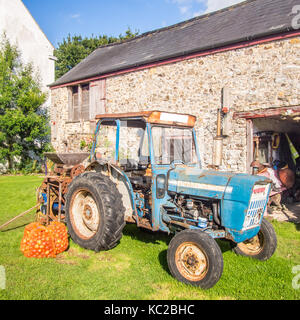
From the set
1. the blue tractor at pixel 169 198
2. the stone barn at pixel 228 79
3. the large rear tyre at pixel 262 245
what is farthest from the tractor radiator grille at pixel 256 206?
the stone barn at pixel 228 79

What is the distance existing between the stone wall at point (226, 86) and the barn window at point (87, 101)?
1.59 metres

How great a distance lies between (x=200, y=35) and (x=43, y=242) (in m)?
8.84

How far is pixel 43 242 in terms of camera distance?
13.6 ft

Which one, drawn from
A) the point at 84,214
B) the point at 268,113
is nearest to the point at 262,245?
the point at 84,214

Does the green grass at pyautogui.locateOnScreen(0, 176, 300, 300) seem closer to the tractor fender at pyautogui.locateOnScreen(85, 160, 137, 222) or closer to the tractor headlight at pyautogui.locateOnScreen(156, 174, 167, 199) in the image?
the tractor fender at pyautogui.locateOnScreen(85, 160, 137, 222)

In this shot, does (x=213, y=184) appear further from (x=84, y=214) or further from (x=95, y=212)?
(x=84, y=214)

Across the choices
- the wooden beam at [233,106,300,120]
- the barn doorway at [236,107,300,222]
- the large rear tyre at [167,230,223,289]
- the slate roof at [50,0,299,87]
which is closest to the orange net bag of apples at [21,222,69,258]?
the large rear tyre at [167,230,223,289]

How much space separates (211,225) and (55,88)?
43.1 ft

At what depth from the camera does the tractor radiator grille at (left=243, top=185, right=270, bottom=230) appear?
3.56 metres

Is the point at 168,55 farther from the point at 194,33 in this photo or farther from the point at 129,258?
the point at 129,258

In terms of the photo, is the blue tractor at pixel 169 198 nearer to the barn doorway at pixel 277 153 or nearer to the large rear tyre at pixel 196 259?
the large rear tyre at pixel 196 259

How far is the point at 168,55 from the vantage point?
9.62m

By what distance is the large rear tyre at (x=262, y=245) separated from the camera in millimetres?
4102

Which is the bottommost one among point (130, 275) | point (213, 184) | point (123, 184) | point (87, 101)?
point (130, 275)
